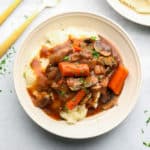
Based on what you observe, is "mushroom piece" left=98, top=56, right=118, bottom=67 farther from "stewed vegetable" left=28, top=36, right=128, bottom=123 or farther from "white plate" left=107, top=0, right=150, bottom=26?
"white plate" left=107, top=0, right=150, bottom=26

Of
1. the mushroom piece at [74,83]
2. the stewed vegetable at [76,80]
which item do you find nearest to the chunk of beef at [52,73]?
the stewed vegetable at [76,80]

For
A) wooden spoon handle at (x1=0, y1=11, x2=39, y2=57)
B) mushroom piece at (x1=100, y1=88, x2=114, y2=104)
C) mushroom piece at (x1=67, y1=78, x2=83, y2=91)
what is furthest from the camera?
wooden spoon handle at (x1=0, y1=11, x2=39, y2=57)

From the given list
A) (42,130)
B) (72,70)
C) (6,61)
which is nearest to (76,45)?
(72,70)

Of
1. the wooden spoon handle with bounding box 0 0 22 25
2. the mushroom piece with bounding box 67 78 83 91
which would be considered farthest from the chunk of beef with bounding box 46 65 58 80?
the wooden spoon handle with bounding box 0 0 22 25

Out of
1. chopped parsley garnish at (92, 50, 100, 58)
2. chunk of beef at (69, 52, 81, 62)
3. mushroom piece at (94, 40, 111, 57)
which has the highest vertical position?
mushroom piece at (94, 40, 111, 57)

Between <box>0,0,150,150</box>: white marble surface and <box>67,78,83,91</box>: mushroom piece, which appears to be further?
<box>0,0,150,150</box>: white marble surface

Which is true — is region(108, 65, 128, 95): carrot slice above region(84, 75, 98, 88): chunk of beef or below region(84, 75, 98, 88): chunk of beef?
above

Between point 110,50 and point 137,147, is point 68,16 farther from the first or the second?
point 137,147

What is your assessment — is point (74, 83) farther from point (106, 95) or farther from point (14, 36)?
point (14, 36)

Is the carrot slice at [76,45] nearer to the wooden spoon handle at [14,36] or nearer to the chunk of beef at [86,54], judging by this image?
the chunk of beef at [86,54]
